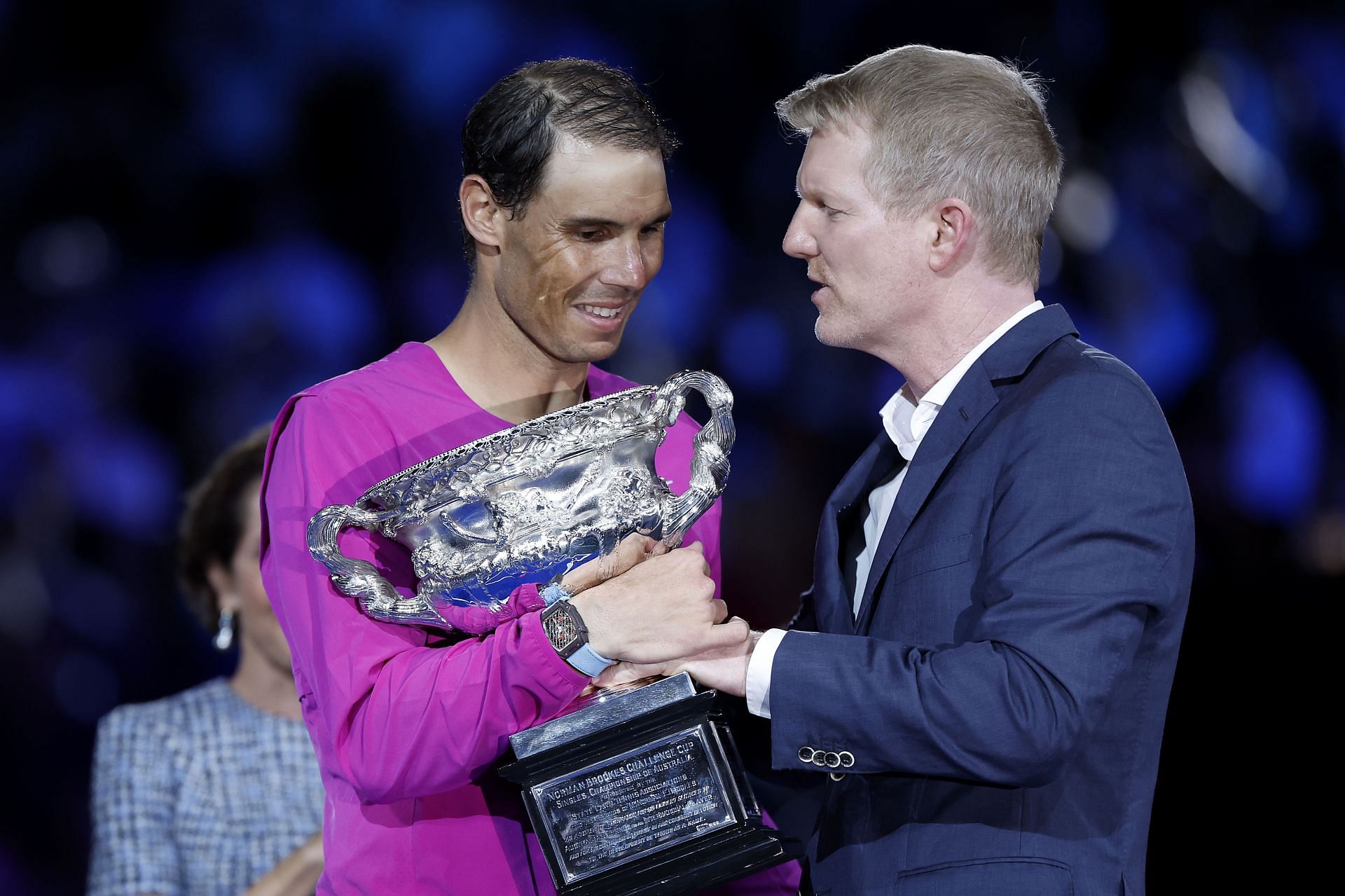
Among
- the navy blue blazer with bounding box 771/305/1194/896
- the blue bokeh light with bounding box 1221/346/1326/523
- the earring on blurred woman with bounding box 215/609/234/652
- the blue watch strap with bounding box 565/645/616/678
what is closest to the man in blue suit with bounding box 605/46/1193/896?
the navy blue blazer with bounding box 771/305/1194/896

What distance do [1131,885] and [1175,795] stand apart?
7.28ft

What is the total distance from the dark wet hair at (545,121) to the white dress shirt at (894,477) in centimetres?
49

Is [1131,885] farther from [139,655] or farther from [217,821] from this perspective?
[139,655]

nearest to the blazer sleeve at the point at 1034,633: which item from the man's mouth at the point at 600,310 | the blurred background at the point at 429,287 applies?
the man's mouth at the point at 600,310

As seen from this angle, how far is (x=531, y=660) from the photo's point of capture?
4.86 feet

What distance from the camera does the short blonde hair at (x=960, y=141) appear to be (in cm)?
176

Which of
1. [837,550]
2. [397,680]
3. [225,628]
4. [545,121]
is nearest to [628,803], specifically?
[397,680]

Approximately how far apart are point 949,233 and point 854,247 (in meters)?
0.13

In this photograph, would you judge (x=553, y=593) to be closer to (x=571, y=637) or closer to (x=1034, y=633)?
(x=571, y=637)

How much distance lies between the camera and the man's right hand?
4.93 feet

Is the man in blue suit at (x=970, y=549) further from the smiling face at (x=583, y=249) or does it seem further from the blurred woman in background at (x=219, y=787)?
the blurred woman in background at (x=219, y=787)

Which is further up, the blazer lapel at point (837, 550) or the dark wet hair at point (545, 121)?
the dark wet hair at point (545, 121)

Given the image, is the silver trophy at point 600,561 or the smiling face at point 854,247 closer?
the silver trophy at point 600,561

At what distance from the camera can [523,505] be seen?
4.91 feet
